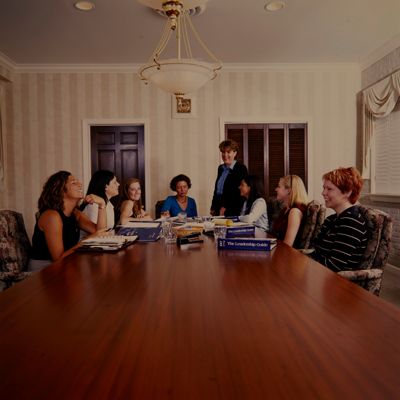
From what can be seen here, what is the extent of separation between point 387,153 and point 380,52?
4.16 feet

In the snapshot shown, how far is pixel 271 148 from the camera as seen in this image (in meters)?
5.54

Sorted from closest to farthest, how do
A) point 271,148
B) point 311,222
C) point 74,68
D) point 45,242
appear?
point 45,242
point 311,222
point 74,68
point 271,148

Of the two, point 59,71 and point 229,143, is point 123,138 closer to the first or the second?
point 59,71

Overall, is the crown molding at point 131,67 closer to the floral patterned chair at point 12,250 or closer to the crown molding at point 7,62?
the crown molding at point 7,62

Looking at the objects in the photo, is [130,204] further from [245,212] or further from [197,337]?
[197,337]

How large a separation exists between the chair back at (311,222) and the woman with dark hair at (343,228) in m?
0.50

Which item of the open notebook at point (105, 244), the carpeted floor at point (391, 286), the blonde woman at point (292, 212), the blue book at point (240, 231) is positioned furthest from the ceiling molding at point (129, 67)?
the open notebook at point (105, 244)

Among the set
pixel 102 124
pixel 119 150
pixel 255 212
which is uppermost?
pixel 102 124

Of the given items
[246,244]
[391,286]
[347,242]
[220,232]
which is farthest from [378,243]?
[391,286]

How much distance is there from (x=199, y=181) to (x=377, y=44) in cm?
284

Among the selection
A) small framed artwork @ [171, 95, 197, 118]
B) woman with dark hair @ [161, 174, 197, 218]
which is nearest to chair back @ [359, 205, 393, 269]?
woman with dark hair @ [161, 174, 197, 218]

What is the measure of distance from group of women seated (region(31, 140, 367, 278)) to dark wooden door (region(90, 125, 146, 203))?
5.80 ft

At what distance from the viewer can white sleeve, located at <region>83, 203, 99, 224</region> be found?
306 cm

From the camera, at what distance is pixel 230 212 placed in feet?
13.2
